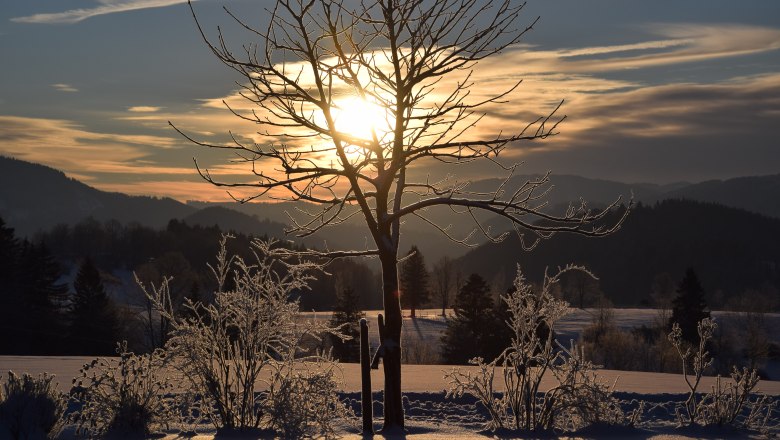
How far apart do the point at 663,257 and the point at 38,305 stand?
518 ft

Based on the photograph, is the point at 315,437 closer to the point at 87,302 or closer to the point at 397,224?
the point at 397,224

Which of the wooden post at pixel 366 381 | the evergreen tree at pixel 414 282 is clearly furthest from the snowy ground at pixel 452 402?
the evergreen tree at pixel 414 282

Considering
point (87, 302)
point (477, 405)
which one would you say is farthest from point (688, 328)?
point (477, 405)

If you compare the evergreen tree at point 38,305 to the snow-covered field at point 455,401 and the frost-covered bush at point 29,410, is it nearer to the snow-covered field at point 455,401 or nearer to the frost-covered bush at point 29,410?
the snow-covered field at point 455,401

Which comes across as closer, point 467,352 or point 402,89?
point 402,89

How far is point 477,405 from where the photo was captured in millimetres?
12398

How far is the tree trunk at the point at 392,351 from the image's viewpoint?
9.26m

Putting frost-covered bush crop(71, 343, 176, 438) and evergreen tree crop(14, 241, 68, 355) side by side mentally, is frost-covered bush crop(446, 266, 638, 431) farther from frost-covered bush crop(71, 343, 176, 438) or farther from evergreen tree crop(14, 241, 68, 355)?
evergreen tree crop(14, 241, 68, 355)

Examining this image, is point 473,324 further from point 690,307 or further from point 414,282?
point 414,282

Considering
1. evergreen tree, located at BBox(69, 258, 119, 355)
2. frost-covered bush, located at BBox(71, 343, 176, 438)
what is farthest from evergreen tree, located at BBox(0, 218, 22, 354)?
frost-covered bush, located at BBox(71, 343, 176, 438)

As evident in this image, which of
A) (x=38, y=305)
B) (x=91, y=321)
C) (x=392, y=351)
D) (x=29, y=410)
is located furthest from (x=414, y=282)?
(x=29, y=410)

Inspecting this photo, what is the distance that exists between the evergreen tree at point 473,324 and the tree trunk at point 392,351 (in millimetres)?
33864

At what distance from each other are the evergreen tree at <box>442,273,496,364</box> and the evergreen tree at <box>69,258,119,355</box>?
18964 millimetres

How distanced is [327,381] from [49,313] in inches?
1873
